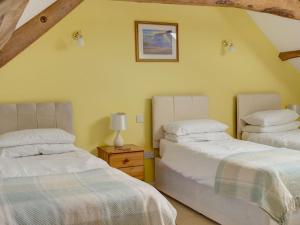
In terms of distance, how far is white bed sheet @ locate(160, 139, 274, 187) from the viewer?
12.2ft

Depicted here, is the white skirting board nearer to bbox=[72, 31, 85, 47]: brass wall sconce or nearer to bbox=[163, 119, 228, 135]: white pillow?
bbox=[163, 119, 228, 135]: white pillow

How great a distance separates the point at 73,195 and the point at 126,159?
5.96 feet

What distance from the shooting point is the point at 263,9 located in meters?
3.86

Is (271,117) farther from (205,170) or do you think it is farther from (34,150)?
(34,150)

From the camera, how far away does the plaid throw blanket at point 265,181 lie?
3.01 m

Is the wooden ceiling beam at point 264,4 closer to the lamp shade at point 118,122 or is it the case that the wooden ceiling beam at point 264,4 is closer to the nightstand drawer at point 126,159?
the lamp shade at point 118,122

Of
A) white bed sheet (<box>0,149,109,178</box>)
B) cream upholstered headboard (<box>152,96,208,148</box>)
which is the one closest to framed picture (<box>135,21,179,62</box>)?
cream upholstered headboard (<box>152,96,208,148</box>)

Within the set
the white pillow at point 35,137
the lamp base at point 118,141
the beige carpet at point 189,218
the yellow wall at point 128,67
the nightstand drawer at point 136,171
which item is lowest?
the beige carpet at point 189,218

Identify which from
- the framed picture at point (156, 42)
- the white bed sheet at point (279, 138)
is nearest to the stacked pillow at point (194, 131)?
the white bed sheet at point (279, 138)

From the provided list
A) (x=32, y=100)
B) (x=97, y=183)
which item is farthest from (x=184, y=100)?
(x=97, y=183)

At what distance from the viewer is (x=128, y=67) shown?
4676 mm

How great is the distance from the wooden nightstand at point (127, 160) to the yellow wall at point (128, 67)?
0.43 meters

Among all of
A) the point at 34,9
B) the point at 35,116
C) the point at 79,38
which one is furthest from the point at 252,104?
the point at 34,9

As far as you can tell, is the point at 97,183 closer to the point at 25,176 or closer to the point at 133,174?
the point at 25,176
